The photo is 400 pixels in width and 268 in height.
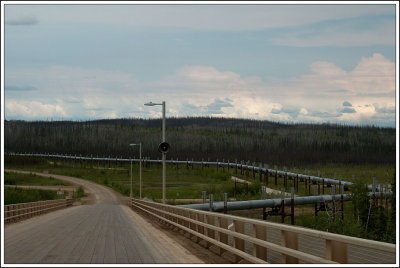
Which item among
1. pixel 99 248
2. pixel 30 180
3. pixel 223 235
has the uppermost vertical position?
pixel 223 235

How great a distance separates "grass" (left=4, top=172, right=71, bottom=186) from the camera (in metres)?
125

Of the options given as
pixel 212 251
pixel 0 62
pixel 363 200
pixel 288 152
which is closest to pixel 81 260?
pixel 212 251

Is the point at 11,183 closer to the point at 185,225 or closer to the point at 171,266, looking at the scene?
the point at 185,225

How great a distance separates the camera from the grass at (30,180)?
125 m

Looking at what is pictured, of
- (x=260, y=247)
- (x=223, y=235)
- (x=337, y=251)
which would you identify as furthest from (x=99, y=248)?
(x=337, y=251)

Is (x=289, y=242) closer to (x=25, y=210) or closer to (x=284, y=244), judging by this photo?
(x=284, y=244)

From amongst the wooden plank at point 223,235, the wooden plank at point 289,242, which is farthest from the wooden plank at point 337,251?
the wooden plank at point 223,235

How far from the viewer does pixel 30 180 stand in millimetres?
135250

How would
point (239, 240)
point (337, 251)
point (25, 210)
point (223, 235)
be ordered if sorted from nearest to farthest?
point (337, 251), point (239, 240), point (223, 235), point (25, 210)

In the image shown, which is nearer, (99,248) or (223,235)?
(223,235)

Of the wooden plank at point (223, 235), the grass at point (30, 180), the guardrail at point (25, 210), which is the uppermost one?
the wooden plank at point (223, 235)

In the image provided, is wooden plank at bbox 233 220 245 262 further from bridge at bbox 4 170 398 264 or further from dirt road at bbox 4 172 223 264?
dirt road at bbox 4 172 223 264

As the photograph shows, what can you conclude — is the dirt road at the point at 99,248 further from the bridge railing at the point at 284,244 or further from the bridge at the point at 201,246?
the bridge railing at the point at 284,244

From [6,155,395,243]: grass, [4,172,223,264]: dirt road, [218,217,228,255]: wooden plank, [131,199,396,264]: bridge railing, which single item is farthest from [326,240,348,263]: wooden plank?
[6,155,395,243]: grass
